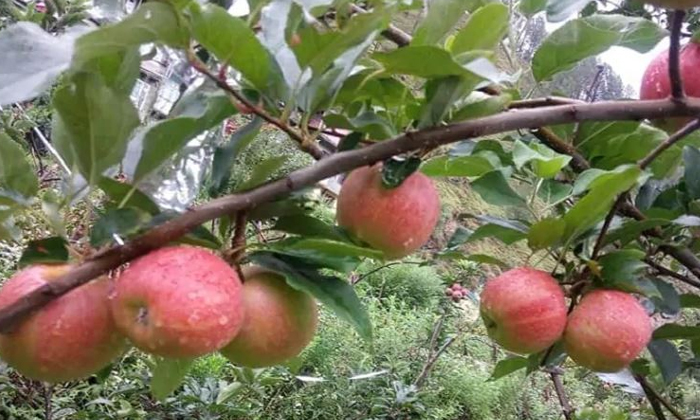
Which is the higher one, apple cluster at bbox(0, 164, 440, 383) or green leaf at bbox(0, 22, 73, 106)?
green leaf at bbox(0, 22, 73, 106)

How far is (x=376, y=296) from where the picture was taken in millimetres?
4430

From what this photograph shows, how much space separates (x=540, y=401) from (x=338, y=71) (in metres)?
3.58

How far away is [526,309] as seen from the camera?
1.86 ft

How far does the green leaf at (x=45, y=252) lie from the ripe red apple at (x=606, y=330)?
1.24ft

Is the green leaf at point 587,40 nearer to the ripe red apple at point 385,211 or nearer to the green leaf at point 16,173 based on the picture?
the ripe red apple at point 385,211

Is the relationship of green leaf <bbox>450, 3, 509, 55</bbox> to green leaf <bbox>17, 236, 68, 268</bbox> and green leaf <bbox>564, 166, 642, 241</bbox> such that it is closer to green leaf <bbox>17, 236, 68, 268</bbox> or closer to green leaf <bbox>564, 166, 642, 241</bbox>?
green leaf <bbox>564, 166, 642, 241</bbox>

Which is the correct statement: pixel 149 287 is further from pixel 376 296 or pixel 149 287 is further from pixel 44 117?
pixel 376 296

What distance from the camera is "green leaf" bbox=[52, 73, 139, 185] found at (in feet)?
1.35

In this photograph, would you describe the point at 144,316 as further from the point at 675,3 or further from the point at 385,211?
the point at 675,3

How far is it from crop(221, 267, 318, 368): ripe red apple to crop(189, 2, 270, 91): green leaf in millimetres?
123

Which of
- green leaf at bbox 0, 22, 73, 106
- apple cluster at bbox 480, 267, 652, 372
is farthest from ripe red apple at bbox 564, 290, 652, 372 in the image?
green leaf at bbox 0, 22, 73, 106

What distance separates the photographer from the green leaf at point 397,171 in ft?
1.64

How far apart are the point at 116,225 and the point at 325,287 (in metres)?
0.13

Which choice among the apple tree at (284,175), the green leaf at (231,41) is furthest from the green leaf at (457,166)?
the green leaf at (231,41)
